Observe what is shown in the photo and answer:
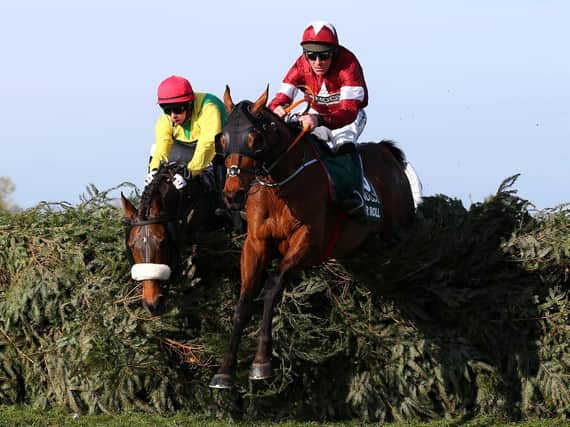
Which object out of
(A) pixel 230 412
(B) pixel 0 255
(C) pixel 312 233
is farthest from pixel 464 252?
(B) pixel 0 255

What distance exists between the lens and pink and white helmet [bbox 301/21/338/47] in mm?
8453

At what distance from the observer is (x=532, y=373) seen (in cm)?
903

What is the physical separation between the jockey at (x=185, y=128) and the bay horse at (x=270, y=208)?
121cm

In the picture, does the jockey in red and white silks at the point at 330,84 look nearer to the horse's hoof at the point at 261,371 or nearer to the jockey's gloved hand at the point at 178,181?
the jockey's gloved hand at the point at 178,181

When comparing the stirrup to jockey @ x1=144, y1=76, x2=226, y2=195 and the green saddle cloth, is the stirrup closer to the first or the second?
the green saddle cloth

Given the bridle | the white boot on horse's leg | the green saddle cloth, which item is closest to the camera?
the bridle

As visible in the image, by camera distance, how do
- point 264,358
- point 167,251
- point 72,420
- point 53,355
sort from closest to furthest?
point 264,358
point 167,251
point 72,420
point 53,355

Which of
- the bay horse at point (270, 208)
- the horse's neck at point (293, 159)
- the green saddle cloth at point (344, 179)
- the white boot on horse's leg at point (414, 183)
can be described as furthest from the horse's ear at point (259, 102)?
the white boot on horse's leg at point (414, 183)

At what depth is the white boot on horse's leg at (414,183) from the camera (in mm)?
9383

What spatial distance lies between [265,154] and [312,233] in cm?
76

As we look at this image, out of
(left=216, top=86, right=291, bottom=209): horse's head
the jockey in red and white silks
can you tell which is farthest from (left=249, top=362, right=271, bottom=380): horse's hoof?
the jockey in red and white silks

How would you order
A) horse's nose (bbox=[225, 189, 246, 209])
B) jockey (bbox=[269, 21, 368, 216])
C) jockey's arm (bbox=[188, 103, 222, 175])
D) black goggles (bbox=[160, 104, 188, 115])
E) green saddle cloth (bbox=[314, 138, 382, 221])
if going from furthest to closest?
1. black goggles (bbox=[160, 104, 188, 115])
2. jockey's arm (bbox=[188, 103, 222, 175])
3. jockey (bbox=[269, 21, 368, 216])
4. green saddle cloth (bbox=[314, 138, 382, 221])
5. horse's nose (bbox=[225, 189, 246, 209])

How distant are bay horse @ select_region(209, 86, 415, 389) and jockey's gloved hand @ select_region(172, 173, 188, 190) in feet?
3.68

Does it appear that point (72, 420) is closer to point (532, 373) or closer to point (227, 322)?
point (227, 322)
